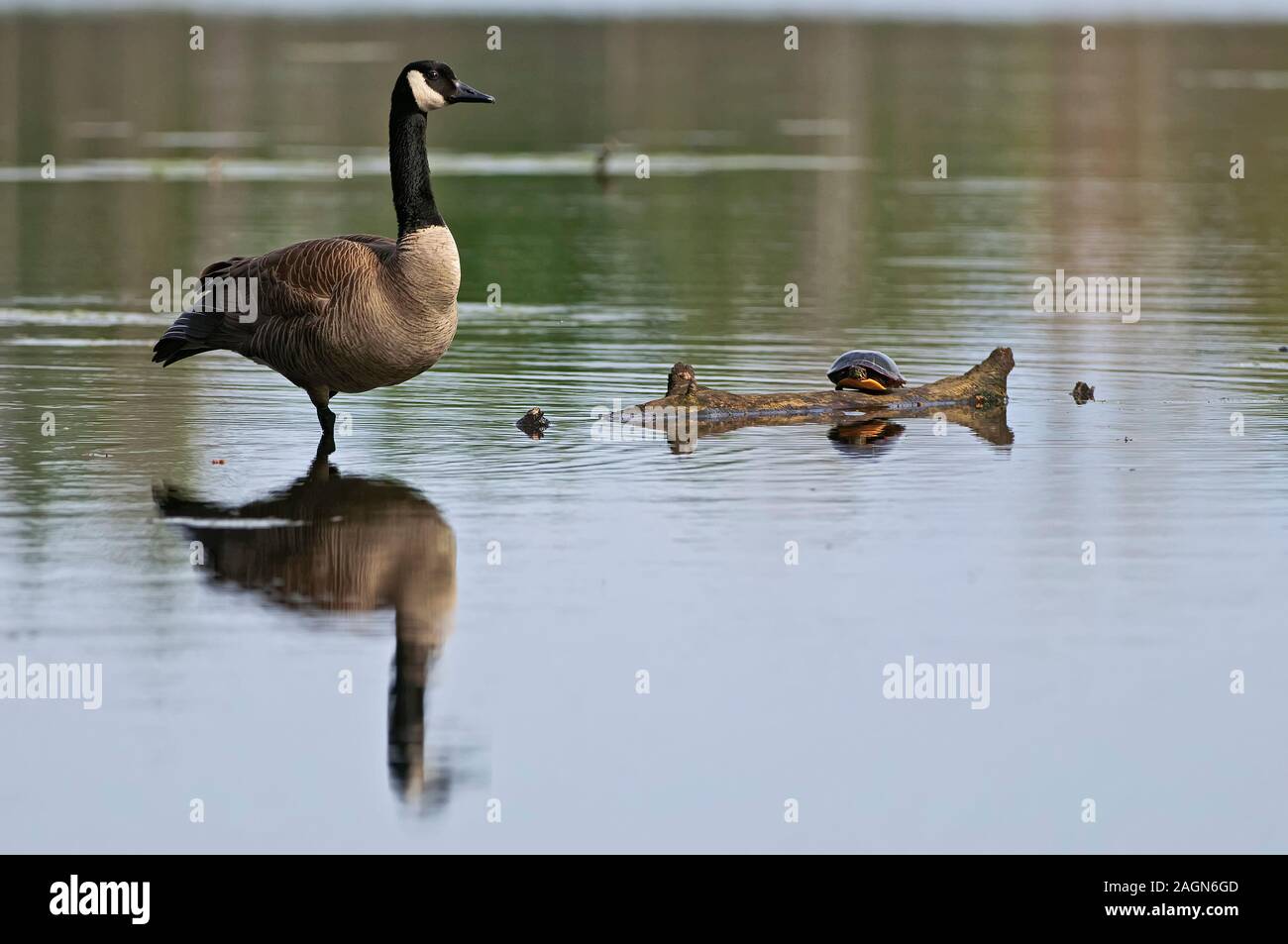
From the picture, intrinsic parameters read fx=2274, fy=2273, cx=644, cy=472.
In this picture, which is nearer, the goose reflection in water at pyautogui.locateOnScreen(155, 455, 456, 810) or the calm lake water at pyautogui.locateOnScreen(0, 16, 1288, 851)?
the calm lake water at pyautogui.locateOnScreen(0, 16, 1288, 851)

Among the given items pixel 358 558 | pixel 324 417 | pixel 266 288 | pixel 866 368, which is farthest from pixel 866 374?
pixel 358 558

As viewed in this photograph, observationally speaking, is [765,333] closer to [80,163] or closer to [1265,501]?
[1265,501]

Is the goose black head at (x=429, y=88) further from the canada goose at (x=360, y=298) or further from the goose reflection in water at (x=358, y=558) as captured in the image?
the goose reflection in water at (x=358, y=558)

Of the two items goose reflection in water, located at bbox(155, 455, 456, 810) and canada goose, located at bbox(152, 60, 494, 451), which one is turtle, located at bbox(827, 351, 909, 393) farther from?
goose reflection in water, located at bbox(155, 455, 456, 810)

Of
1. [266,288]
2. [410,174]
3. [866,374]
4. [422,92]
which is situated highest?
[422,92]

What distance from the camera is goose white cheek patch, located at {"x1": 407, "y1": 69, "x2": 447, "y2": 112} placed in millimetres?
17578

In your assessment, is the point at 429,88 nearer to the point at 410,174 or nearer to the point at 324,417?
the point at 410,174

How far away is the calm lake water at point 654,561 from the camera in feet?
31.7

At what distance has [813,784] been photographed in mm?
9750

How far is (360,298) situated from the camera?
648 inches

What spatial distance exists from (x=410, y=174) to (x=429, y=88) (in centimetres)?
98

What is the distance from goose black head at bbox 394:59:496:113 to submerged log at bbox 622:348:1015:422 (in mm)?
2753

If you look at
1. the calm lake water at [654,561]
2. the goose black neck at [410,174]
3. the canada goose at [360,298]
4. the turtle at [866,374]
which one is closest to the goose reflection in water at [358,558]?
the calm lake water at [654,561]

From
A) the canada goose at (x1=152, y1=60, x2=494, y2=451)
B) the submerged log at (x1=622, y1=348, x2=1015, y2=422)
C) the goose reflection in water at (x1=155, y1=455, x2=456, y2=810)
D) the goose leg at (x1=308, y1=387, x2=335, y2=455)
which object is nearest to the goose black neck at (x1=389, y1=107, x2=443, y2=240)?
the canada goose at (x1=152, y1=60, x2=494, y2=451)
